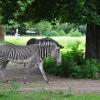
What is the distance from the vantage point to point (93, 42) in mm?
17109

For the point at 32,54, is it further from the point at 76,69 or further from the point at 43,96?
the point at 43,96

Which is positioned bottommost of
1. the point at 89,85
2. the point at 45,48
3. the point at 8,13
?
the point at 89,85

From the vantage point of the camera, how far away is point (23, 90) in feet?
39.0

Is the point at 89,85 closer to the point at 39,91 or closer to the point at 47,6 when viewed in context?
the point at 39,91

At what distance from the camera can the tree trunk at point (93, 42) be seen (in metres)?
17.0

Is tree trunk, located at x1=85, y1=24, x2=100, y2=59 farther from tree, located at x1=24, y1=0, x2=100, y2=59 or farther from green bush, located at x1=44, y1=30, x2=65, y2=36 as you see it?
green bush, located at x1=44, y1=30, x2=65, y2=36

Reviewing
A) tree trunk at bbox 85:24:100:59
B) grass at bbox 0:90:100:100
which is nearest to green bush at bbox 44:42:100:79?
tree trunk at bbox 85:24:100:59

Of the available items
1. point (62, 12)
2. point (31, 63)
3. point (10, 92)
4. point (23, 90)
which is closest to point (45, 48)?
point (31, 63)

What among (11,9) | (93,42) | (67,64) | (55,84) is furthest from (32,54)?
(11,9)

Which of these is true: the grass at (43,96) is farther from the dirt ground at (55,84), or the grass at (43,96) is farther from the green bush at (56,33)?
the green bush at (56,33)

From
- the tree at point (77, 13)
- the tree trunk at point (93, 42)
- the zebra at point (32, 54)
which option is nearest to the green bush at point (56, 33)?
the tree at point (77, 13)

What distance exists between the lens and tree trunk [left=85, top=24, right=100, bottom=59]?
1697 cm

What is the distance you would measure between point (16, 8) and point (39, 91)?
273 inches

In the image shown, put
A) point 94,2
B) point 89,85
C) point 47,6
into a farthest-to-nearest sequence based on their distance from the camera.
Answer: point 47,6, point 94,2, point 89,85
